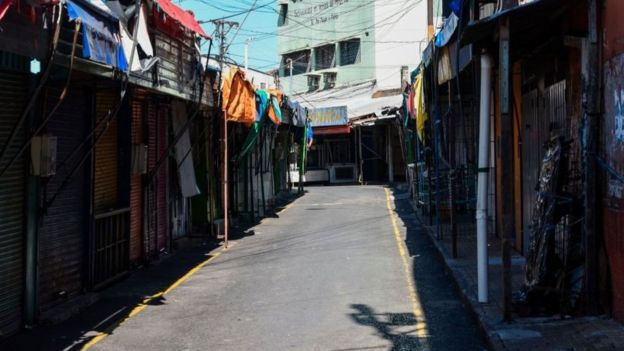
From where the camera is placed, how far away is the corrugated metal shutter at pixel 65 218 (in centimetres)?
714

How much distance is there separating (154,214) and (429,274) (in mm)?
4929

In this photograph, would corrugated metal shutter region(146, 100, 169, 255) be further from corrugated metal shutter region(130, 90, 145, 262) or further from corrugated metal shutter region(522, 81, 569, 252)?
corrugated metal shutter region(522, 81, 569, 252)

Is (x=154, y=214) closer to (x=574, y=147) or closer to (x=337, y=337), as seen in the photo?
(x=337, y=337)

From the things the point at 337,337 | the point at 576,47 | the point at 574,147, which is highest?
the point at 576,47

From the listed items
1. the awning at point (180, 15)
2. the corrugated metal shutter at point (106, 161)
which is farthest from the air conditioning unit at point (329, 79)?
the corrugated metal shutter at point (106, 161)

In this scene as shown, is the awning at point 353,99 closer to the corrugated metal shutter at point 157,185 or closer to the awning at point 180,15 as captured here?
the corrugated metal shutter at point 157,185

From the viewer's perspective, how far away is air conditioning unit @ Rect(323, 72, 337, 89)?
153 ft

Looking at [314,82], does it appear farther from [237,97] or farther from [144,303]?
[144,303]

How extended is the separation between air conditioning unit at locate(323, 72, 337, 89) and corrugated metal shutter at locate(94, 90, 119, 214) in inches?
1485

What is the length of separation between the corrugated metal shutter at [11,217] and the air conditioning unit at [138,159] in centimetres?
325

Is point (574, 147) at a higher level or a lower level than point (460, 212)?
higher

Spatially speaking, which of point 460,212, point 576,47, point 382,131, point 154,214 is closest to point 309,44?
point 382,131

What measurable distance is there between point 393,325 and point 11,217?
4.19 m

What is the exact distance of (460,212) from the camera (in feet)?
51.3
